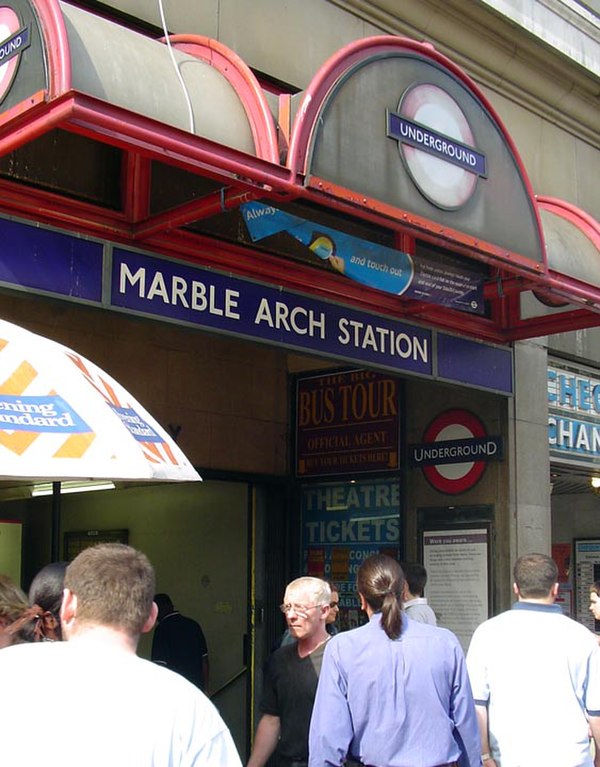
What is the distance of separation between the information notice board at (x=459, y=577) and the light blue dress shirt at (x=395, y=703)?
161 inches

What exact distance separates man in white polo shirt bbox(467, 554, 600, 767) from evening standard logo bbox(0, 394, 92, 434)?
248cm

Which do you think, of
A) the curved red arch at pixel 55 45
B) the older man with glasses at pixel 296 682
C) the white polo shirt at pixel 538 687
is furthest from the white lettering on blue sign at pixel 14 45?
the white polo shirt at pixel 538 687

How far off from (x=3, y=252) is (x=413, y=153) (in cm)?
241

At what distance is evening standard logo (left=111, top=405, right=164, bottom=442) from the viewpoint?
4223 mm

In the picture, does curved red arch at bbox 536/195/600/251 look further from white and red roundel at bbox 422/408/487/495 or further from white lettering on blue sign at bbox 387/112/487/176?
white lettering on blue sign at bbox 387/112/487/176

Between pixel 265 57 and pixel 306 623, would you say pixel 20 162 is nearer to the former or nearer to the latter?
pixel 265 57

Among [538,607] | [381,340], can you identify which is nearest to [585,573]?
[381,340]

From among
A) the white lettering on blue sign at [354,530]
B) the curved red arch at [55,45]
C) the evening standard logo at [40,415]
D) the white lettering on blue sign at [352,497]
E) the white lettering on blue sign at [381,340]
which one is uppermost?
the curved red arch at [55,45]

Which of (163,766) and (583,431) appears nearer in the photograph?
(163,766)

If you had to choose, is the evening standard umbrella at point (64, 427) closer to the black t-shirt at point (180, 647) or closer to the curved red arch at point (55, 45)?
→ the curved red arch at point (55, 45)

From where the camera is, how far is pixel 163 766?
8.37ft

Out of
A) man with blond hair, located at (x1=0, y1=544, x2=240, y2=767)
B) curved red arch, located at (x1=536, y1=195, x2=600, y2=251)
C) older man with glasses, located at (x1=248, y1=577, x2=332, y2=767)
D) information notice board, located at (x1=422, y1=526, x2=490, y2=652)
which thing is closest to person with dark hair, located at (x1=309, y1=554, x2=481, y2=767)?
older man with glasses, located at (x1=248, y1=577, x2=332, y2=767)

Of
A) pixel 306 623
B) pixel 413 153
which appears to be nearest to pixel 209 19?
pixel 413 153

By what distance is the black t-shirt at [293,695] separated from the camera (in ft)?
17.5
